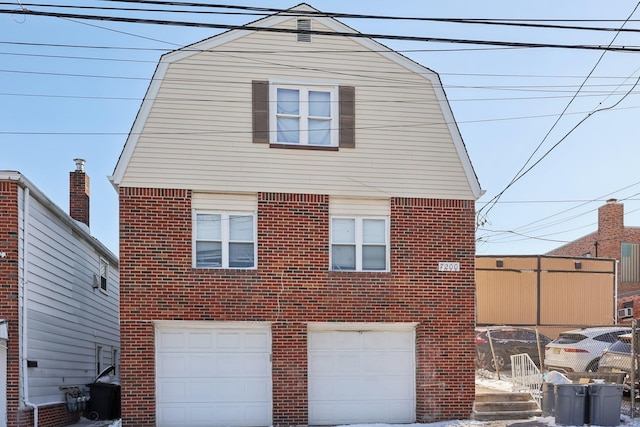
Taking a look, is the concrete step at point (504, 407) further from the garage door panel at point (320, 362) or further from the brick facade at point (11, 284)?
the brick facade at point (11, 284)

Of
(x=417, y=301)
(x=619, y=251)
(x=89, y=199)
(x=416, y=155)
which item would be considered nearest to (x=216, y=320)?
(x=417, y=301)

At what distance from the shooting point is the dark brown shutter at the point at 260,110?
38.4 ft

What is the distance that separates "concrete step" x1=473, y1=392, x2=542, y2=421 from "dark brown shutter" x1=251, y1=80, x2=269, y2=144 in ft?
23.2

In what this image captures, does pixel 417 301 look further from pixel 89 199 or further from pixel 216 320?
pixel 89 199

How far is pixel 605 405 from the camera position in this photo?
1129 centimetres

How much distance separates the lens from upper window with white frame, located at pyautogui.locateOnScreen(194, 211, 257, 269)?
11531 millimetres

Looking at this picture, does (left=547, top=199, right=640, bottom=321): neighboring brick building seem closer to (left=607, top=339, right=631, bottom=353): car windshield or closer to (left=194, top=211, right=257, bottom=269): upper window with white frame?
(left=607, top=339, right=631, bottom=353): car windshield

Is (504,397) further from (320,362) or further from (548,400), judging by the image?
(320,362)

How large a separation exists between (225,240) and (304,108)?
124 inches

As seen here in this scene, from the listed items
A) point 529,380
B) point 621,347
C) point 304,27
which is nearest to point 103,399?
point 304,27

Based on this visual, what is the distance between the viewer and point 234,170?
1157 centimetres

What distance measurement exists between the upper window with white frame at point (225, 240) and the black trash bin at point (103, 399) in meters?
3.91

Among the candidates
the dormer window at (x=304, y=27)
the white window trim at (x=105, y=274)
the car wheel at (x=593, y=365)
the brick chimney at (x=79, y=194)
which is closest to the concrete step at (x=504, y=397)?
the car wheel at (x=593, y=365)

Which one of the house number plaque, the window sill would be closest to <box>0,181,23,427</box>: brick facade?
the window sill
